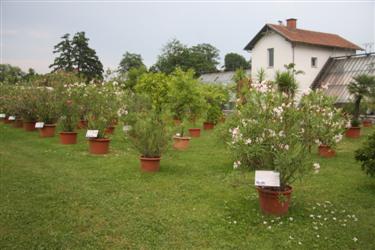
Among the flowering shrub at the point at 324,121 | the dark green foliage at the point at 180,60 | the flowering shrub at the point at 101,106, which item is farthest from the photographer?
the dark green foliage at the point at 180,60

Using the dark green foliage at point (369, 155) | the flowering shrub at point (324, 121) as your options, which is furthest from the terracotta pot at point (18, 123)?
the dark green foliage at point (369, 155)

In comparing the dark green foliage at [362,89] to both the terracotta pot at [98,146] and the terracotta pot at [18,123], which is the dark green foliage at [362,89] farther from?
the terracotta pot at [18,123]

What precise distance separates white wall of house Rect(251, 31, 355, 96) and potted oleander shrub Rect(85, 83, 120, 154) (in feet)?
47.8

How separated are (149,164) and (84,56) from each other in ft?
140

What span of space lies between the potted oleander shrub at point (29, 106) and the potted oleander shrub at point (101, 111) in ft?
7.10

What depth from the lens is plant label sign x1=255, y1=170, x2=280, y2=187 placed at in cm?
461

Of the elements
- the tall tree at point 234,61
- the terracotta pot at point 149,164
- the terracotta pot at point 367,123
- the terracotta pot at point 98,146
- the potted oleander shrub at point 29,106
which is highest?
the tall tree at point 234,61

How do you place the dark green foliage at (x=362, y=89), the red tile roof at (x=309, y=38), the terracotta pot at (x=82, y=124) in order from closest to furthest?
the terracotta pot at (x=82, y=124)
the dark green foliage at (x=362, y=89)
the red tile roof at (x=309, y=38)

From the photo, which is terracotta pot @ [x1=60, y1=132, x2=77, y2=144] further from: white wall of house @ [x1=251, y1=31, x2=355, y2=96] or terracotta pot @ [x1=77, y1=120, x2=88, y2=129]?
white wall of house @ [x1=251, y1=31, x2=355, y2=96]

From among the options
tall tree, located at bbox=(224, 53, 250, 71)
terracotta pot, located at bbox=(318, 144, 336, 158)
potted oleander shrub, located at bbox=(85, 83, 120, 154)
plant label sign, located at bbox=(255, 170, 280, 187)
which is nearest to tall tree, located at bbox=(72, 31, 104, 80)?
tall tree, located at bbox=(224, 53, 250, 71)

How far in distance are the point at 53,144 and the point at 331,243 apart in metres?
8.41

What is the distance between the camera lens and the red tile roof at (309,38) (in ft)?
82.7

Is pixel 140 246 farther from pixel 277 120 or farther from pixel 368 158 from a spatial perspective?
pixel 368 158

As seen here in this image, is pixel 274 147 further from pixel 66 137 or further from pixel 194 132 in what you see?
pixel 194 132
